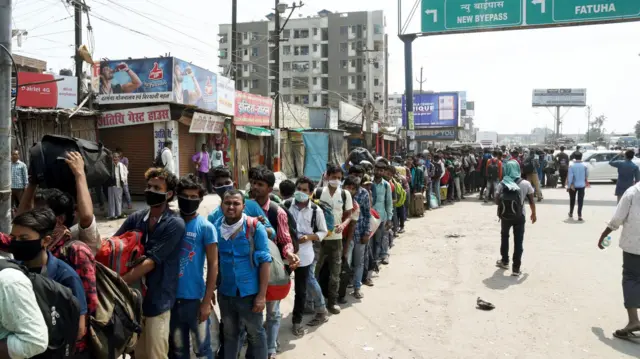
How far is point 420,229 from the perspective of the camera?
1183 centimetres

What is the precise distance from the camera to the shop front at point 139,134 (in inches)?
541

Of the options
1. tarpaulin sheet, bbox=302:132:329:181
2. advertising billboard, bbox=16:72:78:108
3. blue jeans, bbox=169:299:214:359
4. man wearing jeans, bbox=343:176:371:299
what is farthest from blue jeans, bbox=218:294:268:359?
tarpaulin sheet, bbox=302:132:329:181

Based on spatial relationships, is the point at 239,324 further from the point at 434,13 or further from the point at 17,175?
the point at 434,13

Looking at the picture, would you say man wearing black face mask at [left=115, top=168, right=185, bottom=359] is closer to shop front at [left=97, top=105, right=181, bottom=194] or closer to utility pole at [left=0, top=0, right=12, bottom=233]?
utility pole at [left=0, top=0, right=12, bottom=233]

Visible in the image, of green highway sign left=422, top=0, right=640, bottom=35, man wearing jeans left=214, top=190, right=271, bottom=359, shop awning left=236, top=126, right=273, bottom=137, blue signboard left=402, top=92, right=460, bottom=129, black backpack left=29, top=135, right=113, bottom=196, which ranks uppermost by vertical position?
green highway sign left=422, top=0, right=640, bottom=35

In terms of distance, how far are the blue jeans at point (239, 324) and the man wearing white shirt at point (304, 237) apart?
49.3 inches

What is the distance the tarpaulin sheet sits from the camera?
2138 centimetres

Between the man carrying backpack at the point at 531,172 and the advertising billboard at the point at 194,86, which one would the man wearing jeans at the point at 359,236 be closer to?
the man carrying backpack at the point at 531,172

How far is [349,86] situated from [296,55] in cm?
878

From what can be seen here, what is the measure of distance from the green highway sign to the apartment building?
Result: 47.3 metres

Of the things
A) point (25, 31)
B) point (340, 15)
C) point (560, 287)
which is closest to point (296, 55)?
point (340, 15)

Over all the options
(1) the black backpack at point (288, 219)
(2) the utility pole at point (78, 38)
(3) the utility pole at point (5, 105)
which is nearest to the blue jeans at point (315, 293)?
(1) the black backpack at point (288, 219)

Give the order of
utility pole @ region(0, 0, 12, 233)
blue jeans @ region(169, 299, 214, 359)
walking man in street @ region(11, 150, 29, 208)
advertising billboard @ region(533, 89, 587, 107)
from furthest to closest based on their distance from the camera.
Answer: advertising billboard @ region(533, 89, 587, 107)
walking man in street @ region(11, 150, 29, 208)
blue jeans @ region(169, 299, 214, 359)
utility pole @ region(0, 0, 12, 233)

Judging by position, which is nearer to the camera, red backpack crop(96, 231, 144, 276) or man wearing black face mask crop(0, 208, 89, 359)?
man wearing black face mask crop(0, 208, 89, 359)
